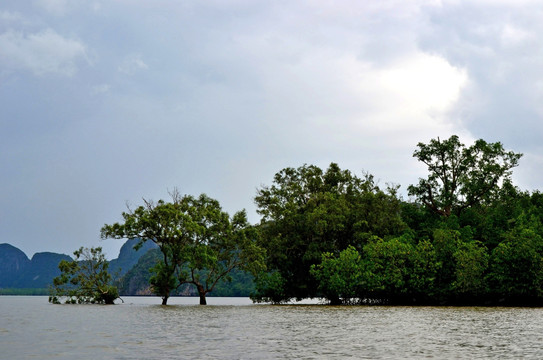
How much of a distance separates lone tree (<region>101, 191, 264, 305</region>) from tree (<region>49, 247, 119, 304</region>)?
4388mm

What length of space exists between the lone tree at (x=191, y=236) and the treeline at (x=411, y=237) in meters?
4.23

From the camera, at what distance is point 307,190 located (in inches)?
2894

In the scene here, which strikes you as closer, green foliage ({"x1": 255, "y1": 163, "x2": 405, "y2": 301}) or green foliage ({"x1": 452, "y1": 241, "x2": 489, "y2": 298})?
green foliage ({"x1": 452, "y1": 241, "x2": 489, "y2": 298})

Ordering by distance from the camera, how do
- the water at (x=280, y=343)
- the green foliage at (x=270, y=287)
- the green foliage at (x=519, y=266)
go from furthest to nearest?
the green foliage at (x=270, y=287), the green foliage at (x=519, y=266), the water at (x=280, y=343)

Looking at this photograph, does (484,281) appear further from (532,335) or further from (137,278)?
(137,278)

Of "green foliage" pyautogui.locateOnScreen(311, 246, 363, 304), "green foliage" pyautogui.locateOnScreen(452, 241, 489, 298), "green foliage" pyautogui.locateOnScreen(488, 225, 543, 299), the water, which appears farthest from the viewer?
"green foliage" pyautogui.locateOnScreen(311, 246, 363, 304)

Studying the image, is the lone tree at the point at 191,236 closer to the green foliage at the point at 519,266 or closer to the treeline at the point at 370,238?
the treeline at the point at 370,238

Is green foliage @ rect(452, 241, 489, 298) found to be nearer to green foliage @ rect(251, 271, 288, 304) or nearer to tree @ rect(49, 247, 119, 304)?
green foliage @ rect(251, 271, 288, 304)

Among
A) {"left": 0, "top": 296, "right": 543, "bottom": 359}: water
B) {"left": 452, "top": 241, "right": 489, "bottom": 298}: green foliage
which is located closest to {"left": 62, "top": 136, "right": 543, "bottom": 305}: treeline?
{"left": 452, "top": 241, "right": 489, "bottom": 298}: green foliage

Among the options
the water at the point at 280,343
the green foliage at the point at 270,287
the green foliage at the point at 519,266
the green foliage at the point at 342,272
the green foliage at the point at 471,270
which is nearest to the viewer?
the water at the point at 280,343

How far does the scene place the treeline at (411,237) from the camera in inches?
2244

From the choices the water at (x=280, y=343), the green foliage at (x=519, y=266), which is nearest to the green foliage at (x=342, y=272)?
the green foliage at (x=519, y=266)

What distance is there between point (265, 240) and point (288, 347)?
4818 cm

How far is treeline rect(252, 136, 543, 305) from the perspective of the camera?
5700 centimetres
